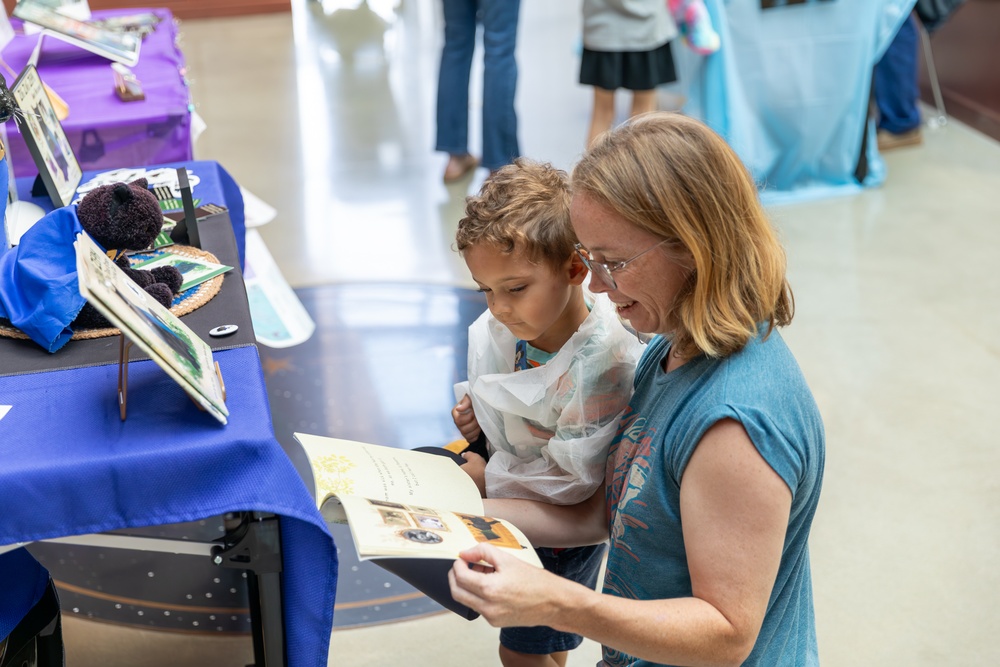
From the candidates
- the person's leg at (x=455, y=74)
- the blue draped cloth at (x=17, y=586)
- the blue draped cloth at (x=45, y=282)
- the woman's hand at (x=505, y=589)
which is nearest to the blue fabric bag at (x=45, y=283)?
the blue draped cloth at (x=45, y=282)

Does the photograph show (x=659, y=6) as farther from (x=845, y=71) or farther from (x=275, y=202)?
(x=275, y=202)

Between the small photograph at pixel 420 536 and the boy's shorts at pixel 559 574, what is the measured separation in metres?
0.47

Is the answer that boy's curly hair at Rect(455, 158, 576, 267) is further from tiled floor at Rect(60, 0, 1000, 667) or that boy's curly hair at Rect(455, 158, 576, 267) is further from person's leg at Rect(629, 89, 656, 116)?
person's leg at Rect(629, 89, 656, 116)

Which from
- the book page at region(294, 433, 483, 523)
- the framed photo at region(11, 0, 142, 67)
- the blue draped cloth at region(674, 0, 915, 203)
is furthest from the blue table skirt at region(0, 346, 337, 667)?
the blue draped cloth at region(674, 0, 915, 203)

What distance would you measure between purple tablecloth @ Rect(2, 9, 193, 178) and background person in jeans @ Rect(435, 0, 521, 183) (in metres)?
1.54

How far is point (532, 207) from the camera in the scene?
1.46m

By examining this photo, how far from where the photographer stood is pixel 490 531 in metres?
1.22

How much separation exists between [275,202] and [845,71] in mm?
2560

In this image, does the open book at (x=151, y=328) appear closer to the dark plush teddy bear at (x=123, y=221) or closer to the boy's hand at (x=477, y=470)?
the dark plush teddy bear at (x=123, y=221)

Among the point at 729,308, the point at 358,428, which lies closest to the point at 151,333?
the point at 729,308

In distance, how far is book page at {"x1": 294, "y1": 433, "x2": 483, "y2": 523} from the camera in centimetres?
125

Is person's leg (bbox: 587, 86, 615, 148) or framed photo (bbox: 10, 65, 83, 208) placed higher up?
framed photo (bbox: 10, 65, 83, 208)

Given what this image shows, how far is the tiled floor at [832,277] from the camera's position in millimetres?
2252

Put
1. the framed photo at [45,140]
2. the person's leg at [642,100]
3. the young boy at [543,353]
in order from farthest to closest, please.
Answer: the person's leg at [642,100], the framed photo at [45,140], the young boy at [543,353]
